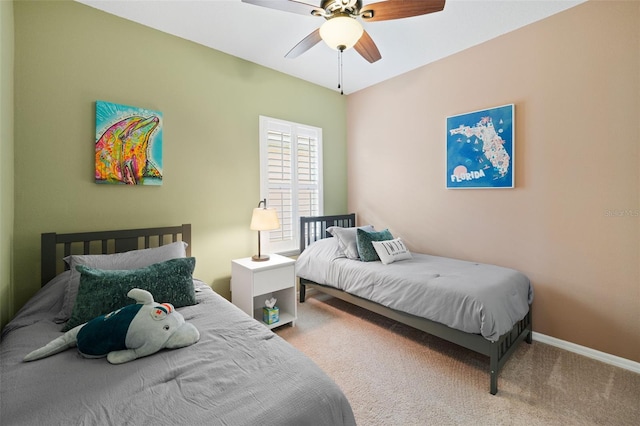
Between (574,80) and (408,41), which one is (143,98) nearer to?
(408,41)

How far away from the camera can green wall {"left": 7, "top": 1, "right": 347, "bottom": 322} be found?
2059mm

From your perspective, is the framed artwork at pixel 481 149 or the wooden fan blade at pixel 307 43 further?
the framed artwork at pixel 481 149

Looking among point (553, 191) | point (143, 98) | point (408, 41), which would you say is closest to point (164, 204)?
point (143, 98)

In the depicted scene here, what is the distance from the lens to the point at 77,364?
1.25 m

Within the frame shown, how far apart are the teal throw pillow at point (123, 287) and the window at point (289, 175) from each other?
145cm

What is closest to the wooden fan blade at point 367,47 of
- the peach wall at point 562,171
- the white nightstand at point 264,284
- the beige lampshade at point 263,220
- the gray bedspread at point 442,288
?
the peach wall at point 562,171

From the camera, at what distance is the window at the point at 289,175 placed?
3393mm

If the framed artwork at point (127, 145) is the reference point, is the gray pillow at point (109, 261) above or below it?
below

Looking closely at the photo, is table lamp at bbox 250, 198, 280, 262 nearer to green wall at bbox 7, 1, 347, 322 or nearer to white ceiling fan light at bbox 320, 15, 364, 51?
green wall at bbox 7, 1, 347, 322

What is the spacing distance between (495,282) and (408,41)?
93.4 inches

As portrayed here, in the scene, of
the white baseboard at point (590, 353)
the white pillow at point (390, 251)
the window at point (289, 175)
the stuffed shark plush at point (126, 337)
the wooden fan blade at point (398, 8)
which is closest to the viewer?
→ the stuffed shark plush at point (126, 337)

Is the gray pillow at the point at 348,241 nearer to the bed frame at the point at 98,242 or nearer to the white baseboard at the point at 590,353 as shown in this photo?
the bed frame at the point at 98,242

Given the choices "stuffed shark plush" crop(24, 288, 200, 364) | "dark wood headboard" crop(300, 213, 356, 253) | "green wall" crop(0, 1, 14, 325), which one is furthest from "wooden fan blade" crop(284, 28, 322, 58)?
"stuffed shark plush" crop(24, 288, 200, 364)

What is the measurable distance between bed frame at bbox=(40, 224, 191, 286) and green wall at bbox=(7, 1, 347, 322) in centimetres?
11
